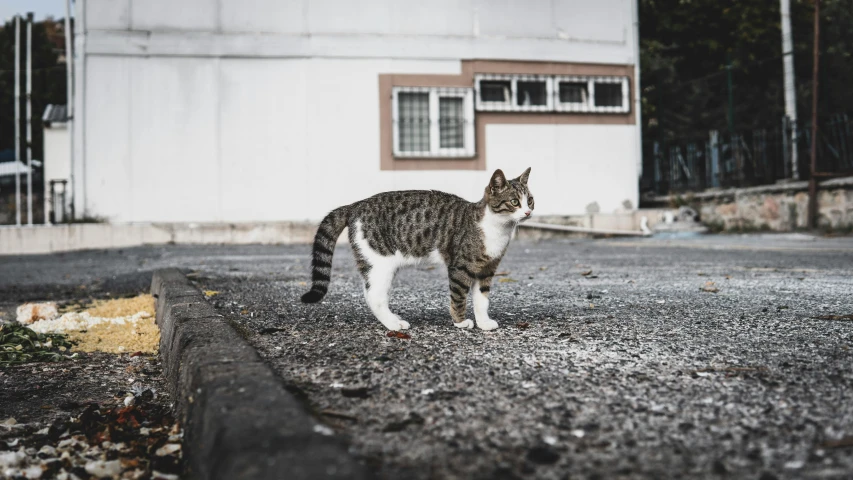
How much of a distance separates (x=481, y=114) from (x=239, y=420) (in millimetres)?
11908

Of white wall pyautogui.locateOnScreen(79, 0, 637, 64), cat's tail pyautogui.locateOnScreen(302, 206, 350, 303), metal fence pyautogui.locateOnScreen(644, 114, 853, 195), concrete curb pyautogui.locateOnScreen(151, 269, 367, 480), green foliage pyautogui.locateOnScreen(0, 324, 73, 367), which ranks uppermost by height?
white wall pyautogui.locateOnScreen(79, 0, 637, 64)

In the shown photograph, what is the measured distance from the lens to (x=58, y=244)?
1188 centimetres

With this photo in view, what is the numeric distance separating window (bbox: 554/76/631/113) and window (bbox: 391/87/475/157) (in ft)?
6.47

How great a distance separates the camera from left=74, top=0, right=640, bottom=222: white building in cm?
1203

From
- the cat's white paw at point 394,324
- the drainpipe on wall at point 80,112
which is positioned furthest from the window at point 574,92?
the cat's white paw at point 394,324

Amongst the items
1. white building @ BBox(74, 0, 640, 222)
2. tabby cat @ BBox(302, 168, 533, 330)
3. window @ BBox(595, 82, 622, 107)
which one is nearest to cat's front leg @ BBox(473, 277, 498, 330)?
tabby cat @ BBox(302, 168, 533, 330)

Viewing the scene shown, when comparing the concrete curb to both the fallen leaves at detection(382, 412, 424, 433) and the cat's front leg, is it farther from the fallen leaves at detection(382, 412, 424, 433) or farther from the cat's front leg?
the cat's front leg

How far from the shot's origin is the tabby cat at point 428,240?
304 centimetres

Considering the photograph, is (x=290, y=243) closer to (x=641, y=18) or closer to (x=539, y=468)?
(x=539, y=468)

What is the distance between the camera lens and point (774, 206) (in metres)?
11.1

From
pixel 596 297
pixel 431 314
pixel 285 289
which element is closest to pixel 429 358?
pixel 431 314

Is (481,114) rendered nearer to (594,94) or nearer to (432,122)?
(432,122)

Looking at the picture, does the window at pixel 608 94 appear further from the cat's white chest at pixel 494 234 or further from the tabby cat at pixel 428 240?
the cat's white chest at pixel 494 234

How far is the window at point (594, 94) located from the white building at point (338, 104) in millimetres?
28
